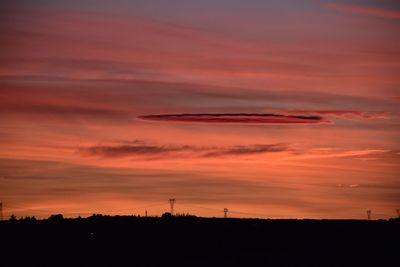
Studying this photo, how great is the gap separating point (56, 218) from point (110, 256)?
84.0ft

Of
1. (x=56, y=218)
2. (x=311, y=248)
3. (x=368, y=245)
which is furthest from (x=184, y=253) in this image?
(x=56, y=218)

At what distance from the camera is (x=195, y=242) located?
246 feet

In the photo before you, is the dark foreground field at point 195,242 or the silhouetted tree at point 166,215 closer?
the dark foreground field at point 195,242

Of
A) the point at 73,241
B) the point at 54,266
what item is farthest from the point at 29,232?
the point at 54,266

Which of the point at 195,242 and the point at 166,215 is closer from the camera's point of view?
the point at 195,242

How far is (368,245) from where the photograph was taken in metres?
74.8

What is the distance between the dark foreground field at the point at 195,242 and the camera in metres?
64.9

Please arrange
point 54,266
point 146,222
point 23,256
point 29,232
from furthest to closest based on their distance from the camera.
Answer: point 146,222 → point 29,232 → point 23,256 → point 54,266

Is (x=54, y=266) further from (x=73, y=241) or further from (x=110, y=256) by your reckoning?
(x=73, y=241)

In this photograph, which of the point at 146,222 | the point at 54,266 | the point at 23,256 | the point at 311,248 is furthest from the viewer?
the point at 146,222

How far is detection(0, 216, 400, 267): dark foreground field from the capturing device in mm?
64938

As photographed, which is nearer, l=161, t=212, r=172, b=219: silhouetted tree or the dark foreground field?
the dark foreground field

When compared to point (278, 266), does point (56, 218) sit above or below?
above

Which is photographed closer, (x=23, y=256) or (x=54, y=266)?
(x=54, y=266)
